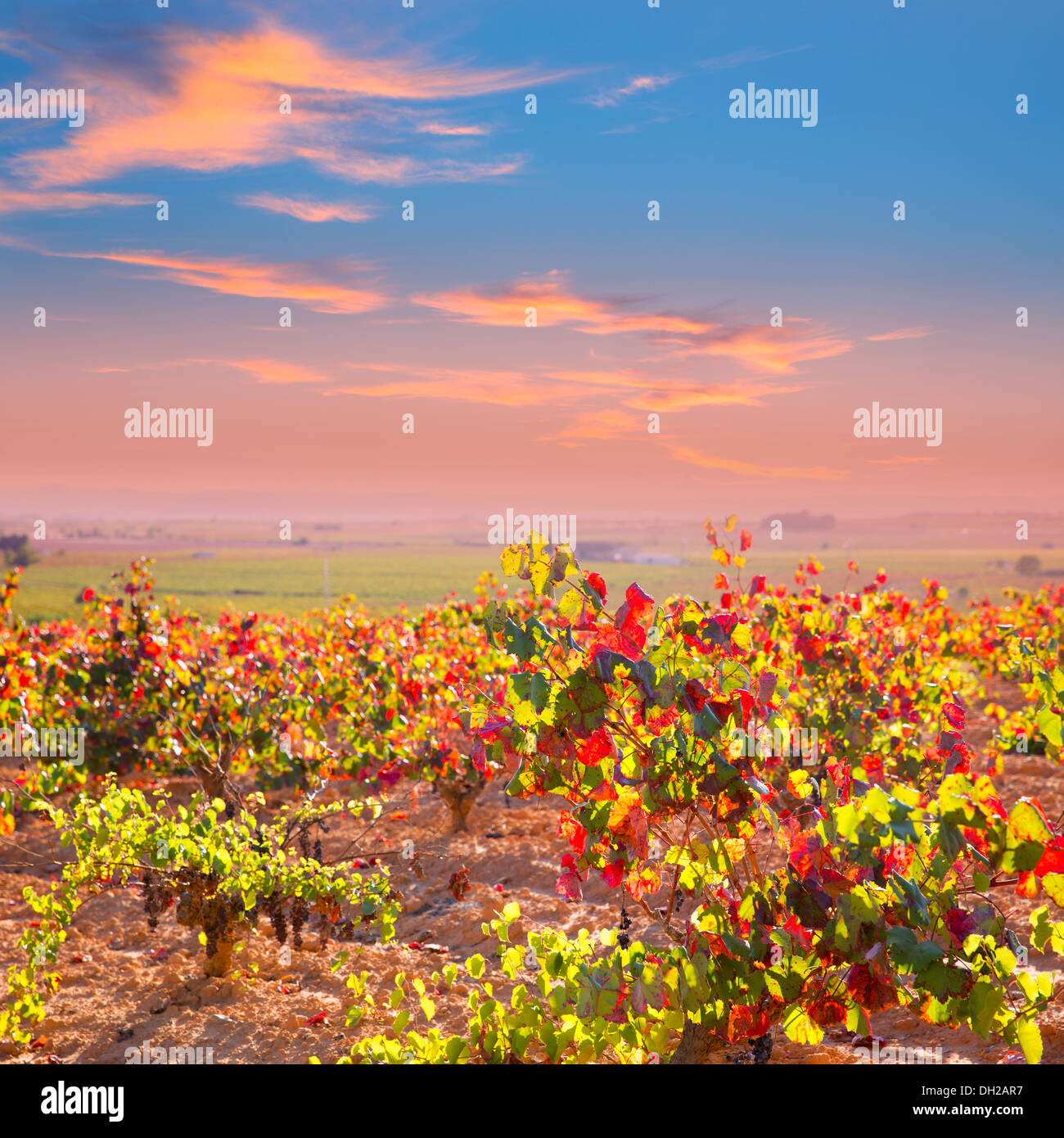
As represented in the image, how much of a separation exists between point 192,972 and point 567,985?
332cm

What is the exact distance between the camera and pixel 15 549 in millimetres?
85562

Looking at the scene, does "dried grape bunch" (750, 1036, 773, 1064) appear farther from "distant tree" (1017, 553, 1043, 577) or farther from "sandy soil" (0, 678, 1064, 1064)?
"distant tree" (1017, 553, 1043, 577)

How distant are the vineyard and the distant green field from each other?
25697 mm

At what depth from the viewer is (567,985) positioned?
117 inches

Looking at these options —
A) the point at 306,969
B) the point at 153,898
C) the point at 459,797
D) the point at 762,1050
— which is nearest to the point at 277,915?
the point at 153,898

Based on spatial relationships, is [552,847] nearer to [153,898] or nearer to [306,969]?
[306,969]

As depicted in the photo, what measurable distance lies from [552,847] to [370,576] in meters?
78.0

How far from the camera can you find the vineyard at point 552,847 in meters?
2.80

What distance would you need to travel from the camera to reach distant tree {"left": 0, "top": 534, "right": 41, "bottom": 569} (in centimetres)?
8256

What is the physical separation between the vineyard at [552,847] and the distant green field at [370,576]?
25.7 meters

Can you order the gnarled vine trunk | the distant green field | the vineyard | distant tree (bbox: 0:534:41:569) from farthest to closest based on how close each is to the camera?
distant tree (bbox: 0:534:41:569), the distant green field, the gnarled vine trunk, the vineyard

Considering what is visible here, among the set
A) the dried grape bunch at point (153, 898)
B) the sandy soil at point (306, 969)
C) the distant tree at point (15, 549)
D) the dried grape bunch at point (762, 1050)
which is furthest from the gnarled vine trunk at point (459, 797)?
the distant tree at point (15, 549)

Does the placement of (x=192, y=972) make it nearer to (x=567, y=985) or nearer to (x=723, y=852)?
(x=567, y=985)

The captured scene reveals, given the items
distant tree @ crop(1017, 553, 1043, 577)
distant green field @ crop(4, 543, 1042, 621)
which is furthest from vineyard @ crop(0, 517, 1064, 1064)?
distant tree @ crop(1017, 553, 1043, 577)
